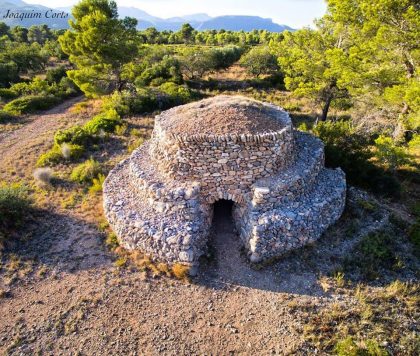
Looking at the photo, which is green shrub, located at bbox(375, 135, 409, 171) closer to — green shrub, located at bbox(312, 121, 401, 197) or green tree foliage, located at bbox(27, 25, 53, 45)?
green shrub, located at bbox(312, 121, 401, 197)

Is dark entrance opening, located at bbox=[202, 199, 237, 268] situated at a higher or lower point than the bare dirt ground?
higher

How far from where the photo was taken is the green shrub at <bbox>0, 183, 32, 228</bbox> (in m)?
11.0

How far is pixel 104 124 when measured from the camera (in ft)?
62.0

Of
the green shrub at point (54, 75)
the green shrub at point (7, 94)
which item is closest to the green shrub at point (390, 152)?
the green shrub at point (7, 94)

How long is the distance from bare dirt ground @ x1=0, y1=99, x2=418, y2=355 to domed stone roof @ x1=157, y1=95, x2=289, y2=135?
3582 millimetres

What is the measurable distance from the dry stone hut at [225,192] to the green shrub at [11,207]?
3357mm

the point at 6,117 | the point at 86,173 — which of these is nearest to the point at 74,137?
the point at 86,173

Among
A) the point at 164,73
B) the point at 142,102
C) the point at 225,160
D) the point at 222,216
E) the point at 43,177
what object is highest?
the point at 225,160

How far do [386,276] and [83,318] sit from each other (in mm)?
8748

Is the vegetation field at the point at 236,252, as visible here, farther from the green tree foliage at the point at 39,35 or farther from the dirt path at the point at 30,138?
the green tree foliage at the point at 39,35

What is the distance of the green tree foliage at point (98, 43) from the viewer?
20.1 metres

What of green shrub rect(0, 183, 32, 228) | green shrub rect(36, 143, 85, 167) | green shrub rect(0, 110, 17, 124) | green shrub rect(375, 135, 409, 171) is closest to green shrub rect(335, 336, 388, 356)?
green shrub rect(375, 135, 409, 171)

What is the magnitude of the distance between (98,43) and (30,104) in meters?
8.29

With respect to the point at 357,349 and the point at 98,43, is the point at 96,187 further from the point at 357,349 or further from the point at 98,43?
the point at 98,43
